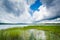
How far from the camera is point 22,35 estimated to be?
2.44 meters

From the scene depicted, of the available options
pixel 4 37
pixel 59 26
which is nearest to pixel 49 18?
pixel 59 26

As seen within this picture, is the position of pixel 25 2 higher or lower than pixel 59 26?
higher

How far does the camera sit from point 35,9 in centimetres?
246

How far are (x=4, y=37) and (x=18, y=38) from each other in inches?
6.9

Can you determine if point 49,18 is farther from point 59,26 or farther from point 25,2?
point 25,2

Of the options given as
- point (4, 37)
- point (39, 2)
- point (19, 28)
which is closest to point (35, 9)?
point (39, 2)

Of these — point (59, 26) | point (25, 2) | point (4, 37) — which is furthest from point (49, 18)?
point (4, 37)

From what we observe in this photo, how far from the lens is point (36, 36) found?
8.00ft

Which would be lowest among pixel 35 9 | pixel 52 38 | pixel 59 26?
pixel 52 38

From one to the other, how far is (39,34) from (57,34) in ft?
0.74

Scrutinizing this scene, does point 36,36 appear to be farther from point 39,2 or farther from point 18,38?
point 39,2

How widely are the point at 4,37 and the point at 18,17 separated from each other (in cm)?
31

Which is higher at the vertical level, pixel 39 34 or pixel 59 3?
pixel 59 3

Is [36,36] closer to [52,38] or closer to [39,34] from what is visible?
[39,34]
